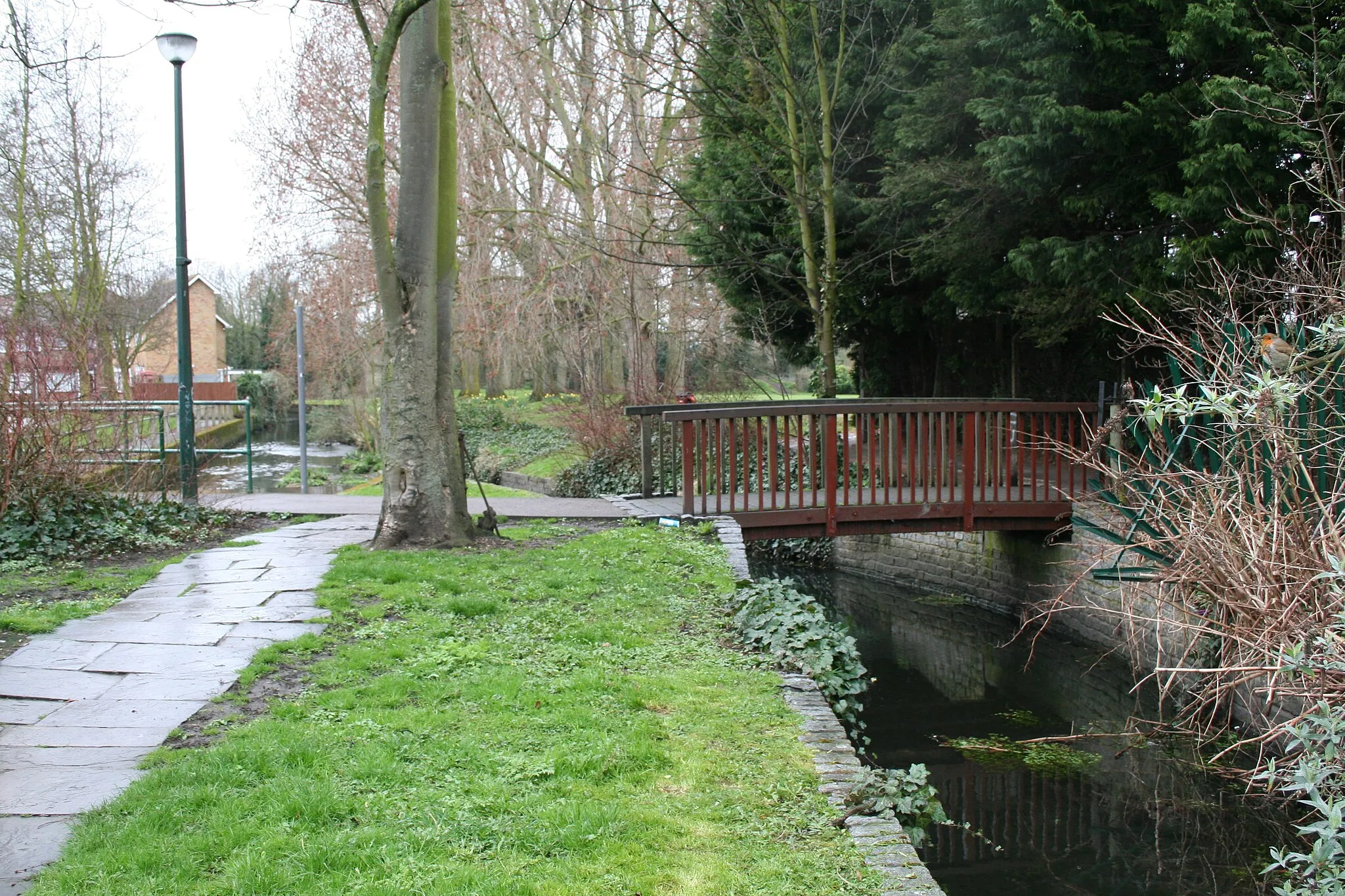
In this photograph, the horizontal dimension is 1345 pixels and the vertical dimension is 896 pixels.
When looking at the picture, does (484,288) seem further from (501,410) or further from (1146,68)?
(1146,68)

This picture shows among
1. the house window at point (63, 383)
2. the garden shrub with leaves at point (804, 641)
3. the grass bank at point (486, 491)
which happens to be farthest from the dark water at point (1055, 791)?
the house window at point (63, 383)

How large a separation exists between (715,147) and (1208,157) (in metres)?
8.66

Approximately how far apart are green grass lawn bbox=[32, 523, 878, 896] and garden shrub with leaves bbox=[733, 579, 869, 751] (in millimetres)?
238

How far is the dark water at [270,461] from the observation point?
42.7 feet

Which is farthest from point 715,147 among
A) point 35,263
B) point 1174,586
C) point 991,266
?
point 35,263

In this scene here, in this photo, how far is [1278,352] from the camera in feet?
19.4

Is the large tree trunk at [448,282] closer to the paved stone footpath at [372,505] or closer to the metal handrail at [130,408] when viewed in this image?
the paved stone footpath at [372,505]

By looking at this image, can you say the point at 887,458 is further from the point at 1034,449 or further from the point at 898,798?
the point at 898,798

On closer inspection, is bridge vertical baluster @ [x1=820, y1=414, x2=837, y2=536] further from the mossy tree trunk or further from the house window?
the house window

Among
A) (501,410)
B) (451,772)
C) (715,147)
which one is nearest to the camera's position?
(451,772)

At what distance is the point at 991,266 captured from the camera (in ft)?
43.1

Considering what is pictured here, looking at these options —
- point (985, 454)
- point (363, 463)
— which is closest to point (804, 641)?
point (985, 454)

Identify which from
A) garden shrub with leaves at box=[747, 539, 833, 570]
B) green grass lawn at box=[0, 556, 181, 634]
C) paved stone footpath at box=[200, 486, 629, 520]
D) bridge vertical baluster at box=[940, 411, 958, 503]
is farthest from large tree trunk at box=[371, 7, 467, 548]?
garden shrub with leaves at box=[747, 539, 833, 570]

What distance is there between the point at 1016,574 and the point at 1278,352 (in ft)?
20.4
